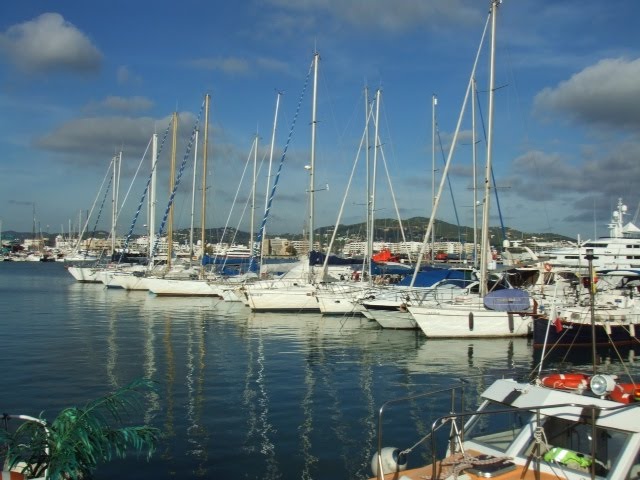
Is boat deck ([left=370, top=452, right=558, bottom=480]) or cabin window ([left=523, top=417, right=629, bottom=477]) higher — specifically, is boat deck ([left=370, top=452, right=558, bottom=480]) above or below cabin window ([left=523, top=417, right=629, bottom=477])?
below

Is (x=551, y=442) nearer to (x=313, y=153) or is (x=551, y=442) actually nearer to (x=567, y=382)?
(x=567, y=382)

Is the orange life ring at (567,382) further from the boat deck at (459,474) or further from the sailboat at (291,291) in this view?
the sailboat at (291,291)

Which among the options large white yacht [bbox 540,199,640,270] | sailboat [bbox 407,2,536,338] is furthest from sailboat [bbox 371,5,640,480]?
large white yacht [bbox 540,199,640,270]

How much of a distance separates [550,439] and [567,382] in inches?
41.2

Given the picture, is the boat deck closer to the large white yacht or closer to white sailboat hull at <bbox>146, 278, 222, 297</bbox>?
white sailboat hull at <bbox>146, 278, 222, 297</bbox>

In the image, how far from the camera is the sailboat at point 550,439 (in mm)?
7852

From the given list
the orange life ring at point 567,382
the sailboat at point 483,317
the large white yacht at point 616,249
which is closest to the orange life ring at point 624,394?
the orange life ring at point 567,382

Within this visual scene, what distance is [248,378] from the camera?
2080cm

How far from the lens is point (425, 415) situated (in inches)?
634

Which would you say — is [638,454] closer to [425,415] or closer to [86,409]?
[86,409]

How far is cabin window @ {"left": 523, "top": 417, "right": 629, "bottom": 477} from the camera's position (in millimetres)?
7941

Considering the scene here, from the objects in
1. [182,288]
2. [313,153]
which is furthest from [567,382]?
[182,288]

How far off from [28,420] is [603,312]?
2640cm

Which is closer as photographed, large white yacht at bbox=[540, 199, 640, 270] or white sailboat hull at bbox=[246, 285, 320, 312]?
white sailboat hull at bbox=[246, 285, 320, 312]
